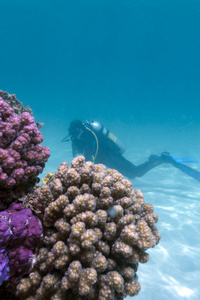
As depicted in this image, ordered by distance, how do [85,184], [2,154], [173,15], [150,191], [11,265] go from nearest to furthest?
[11,265]
[2,154]
[85,184]
[150,191]
[173,15]

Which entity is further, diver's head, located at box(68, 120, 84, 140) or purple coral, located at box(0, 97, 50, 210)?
diver's head, located at box(68, 120, 84, 140)

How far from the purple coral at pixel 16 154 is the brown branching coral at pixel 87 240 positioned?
10.1 inches

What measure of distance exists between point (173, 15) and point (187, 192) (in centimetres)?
11670

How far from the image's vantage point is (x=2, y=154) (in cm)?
179

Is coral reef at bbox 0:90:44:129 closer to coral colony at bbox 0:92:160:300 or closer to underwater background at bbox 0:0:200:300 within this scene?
coral colony at bbox 0:92:160:300

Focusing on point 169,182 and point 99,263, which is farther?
point 169,182

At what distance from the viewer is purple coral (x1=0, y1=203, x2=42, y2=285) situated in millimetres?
1514

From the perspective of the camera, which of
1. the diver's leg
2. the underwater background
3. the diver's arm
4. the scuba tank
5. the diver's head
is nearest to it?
the diver's head

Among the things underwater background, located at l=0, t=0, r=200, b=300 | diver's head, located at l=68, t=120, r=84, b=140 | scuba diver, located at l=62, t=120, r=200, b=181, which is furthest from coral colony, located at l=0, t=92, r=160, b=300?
underwater background, located at l=0, t=0, r=200, b=300

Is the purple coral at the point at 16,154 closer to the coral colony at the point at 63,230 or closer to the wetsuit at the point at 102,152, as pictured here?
the coral colony at the point at 63,230

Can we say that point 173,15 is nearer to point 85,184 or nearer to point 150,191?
point 150,191

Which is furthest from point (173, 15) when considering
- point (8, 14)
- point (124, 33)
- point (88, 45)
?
point (8, 14)

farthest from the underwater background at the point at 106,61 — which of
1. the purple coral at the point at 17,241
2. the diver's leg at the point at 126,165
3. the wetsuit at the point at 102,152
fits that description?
the purple coral at the point at 17,241

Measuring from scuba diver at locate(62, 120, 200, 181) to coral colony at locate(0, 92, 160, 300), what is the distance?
21.4 feet
